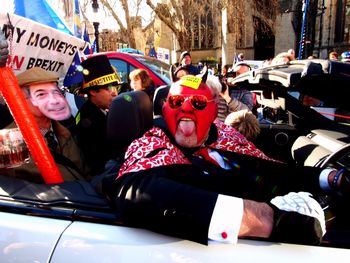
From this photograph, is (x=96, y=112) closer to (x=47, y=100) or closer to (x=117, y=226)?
(x=47, y=100)

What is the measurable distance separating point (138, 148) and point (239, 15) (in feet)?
52.7

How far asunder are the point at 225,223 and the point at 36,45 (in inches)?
89.5

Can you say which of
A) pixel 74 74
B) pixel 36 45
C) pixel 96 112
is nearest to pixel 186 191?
pixel 96 112

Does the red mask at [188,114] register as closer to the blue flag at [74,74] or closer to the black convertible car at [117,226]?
the black convertible car at [117,226]

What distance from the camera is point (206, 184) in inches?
65.8

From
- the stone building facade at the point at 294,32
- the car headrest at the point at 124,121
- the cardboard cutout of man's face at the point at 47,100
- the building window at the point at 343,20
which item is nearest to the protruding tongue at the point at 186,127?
the car headrest at the point at 124,121

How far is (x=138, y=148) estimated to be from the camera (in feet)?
5.64

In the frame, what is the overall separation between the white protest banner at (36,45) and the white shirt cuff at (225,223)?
196 cm

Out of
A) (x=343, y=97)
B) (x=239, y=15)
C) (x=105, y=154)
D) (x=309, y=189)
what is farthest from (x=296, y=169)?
(x=239, y=15)

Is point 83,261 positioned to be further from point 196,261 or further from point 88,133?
point 88,133

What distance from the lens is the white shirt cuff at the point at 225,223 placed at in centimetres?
129

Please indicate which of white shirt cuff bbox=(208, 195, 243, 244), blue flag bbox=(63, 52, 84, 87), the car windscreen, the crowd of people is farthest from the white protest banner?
the car windscreen

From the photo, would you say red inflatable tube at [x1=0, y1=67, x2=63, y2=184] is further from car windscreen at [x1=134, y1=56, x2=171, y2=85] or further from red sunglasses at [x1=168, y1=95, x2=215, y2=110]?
car windscreen at [x1=134, y1=56, x2=171, y2=85]

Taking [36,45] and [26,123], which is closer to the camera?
[26,123]
